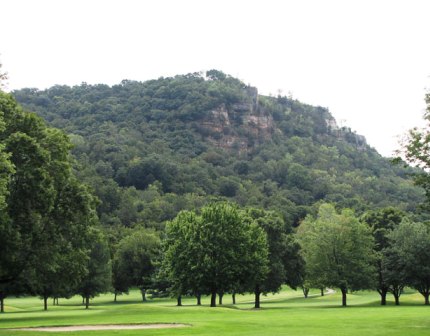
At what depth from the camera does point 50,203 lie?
139 feet

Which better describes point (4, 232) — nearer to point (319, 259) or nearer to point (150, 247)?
point (319, 259)

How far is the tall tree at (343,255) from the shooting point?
7094cm

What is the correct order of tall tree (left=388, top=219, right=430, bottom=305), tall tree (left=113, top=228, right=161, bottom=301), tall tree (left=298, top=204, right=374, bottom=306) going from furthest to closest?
1. tall tree (left=113, top=228, right=161, bottom=301)
2. tall tree (left=298, top=204, right=374, bottom=306)
3. tall tree (left=388, top=219, right=430, bottom=305)

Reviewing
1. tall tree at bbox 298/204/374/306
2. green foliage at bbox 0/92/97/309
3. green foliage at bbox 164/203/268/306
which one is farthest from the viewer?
tall tree at bbox 298/204/374/306

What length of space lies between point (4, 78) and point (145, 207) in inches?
5091

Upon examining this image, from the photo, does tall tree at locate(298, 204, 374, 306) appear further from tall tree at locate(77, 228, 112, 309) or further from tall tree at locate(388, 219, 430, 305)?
tall tree at locate(77, 228, 112, 309)

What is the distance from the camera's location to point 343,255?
72.5 metres

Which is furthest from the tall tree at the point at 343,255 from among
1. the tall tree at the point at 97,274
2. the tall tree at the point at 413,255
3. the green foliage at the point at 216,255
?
the tall tree at the point at 97,274

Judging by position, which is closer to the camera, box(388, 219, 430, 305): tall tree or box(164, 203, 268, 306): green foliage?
box(164, 203, 268, 306): green foliage

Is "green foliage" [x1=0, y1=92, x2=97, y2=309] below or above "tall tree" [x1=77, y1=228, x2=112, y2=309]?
above

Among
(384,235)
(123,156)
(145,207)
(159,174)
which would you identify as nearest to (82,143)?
(123,156)

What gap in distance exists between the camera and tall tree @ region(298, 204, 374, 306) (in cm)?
7094

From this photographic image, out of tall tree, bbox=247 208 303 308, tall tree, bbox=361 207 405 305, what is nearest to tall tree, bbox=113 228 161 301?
tall tree, bbox=247 208 303 308

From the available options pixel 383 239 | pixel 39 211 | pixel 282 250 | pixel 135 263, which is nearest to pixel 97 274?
pixel 135 263
